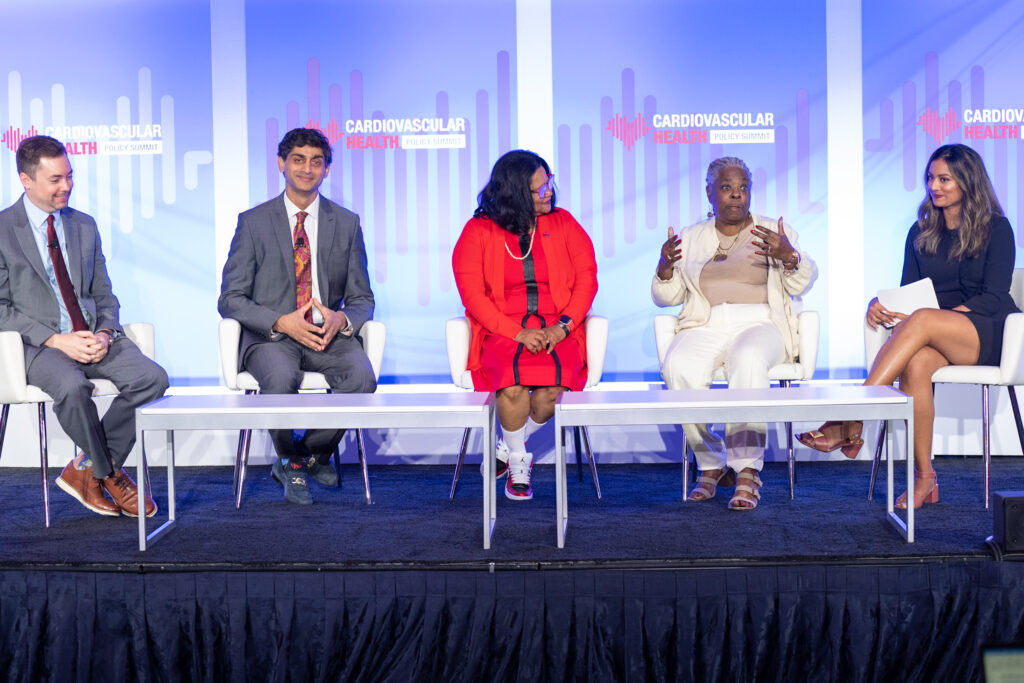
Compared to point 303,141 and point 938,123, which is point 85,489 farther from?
point 938,123

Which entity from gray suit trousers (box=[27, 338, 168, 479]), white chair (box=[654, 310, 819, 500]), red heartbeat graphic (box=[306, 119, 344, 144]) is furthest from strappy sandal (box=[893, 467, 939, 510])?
red heartbeat graphic (box=[306, 119, 344, 144])

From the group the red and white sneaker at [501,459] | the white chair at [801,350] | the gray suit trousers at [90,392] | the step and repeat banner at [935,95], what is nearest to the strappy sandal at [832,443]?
the white chair at [801,350]

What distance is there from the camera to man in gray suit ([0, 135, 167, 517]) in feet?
11.5

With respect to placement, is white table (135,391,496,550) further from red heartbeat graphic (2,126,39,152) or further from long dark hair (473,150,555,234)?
red heartbeat graphic (2,126,39,152)

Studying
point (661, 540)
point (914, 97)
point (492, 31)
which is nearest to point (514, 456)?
point (661, 540)

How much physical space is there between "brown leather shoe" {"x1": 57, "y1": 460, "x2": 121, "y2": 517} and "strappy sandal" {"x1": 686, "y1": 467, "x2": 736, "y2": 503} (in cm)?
205

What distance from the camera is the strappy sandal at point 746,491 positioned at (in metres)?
3.52

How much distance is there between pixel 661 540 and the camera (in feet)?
10.0

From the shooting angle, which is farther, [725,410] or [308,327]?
[308,327]

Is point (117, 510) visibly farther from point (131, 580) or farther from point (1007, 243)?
point (1007, 243)

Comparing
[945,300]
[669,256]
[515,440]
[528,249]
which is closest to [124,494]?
[515,440]

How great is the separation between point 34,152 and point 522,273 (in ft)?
6.02

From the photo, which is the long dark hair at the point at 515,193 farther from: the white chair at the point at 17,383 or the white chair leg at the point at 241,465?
the white chair at the point at 17,383

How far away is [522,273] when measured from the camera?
4121 mm
